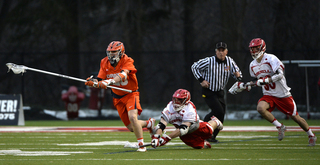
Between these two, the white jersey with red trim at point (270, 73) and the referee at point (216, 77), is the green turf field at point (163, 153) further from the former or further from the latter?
the white jersey with red trim at point (270, 73)

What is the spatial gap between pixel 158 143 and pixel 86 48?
2319 cm

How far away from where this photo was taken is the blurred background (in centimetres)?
1991

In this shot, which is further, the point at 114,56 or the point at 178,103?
the point at 114,56

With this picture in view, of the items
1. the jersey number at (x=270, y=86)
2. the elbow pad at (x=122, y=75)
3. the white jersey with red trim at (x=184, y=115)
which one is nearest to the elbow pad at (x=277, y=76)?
the jersey number at (x=270, y=86)

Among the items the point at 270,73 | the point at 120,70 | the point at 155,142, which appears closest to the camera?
the point at 155,142

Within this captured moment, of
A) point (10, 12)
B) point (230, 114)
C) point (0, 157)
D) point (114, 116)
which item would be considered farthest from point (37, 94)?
point (0, 157)

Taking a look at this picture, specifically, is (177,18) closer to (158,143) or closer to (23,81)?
(23,81)

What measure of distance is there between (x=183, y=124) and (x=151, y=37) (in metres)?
21.8

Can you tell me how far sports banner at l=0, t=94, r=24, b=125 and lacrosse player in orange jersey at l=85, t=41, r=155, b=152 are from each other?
300 inches

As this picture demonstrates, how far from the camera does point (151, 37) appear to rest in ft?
96.6

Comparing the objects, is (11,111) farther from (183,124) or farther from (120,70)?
(183,124)

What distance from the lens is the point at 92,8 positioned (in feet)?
85.0

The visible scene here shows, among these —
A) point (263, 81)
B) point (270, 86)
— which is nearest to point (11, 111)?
point (270, 86)

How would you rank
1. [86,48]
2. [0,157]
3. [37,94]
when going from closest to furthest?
[0,157], [37,94], [86,48]
